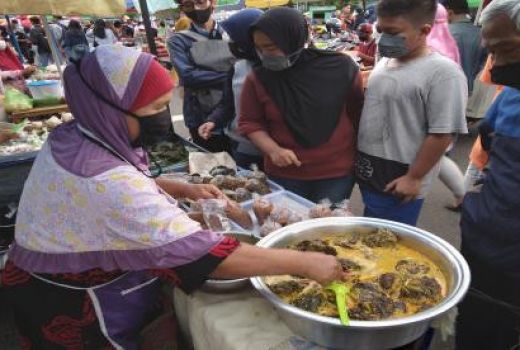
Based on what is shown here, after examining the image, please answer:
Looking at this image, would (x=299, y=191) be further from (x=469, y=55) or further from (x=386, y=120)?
(x=469, y=55)

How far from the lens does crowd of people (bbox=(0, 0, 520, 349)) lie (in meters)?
1.18

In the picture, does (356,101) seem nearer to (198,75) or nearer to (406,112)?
(406,112)

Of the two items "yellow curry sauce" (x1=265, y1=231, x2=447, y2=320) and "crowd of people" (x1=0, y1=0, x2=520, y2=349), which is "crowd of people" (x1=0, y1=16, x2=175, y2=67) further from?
"yellow curry sauce" (x1=265, y1=231, x2=447, y2=320)

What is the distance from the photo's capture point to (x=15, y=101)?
4098 millimetres

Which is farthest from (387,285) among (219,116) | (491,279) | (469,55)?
(469,55)

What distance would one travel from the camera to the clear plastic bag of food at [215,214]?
1.78m

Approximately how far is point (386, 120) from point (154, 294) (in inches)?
54.0

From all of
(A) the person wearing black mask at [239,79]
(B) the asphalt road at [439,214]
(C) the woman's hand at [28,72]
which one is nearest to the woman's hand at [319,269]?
(A) the person wearing black mask at [239,79]

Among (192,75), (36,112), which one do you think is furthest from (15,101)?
(192,75)

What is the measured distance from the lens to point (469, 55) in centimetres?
519

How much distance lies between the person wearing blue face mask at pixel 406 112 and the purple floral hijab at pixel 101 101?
1192mm

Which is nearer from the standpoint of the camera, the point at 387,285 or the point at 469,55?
the point at 387,285

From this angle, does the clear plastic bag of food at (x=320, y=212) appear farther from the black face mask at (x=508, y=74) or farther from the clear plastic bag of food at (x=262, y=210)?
the black face mask at (x=508, y=74)

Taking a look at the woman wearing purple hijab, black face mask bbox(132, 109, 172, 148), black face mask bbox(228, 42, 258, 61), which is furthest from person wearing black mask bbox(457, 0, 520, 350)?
black face mask bbox(228, 42, 258, 61)
